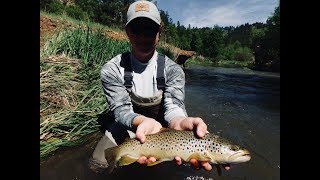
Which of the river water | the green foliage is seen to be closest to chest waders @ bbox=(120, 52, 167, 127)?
the river water

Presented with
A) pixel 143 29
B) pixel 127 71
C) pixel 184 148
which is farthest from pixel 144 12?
pixel 184 148

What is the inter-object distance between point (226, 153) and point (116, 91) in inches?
57.7

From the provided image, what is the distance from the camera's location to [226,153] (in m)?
2.75

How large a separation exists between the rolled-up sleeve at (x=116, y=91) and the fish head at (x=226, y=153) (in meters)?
1.11

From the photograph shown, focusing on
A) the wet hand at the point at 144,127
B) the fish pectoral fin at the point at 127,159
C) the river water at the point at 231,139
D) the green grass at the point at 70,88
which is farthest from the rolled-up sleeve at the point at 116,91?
the green grass at the point at 70,88

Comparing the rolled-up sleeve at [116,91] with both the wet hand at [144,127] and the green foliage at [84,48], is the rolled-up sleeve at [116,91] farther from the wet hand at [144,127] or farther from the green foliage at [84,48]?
the green foliage at [84,48]

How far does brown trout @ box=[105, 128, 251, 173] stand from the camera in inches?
108

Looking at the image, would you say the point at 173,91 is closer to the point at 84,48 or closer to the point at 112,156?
the point at 112,156

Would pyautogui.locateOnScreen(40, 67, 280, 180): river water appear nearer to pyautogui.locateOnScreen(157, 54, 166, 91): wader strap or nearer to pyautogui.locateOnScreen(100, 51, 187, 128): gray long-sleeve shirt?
pyautogui.locateOnScreen(100, 51, 187, 128): gray long-sleeve shirt

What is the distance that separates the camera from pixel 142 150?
9.65ft

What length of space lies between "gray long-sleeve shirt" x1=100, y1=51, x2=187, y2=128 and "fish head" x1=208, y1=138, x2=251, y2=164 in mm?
776

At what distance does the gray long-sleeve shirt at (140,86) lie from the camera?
359cm
